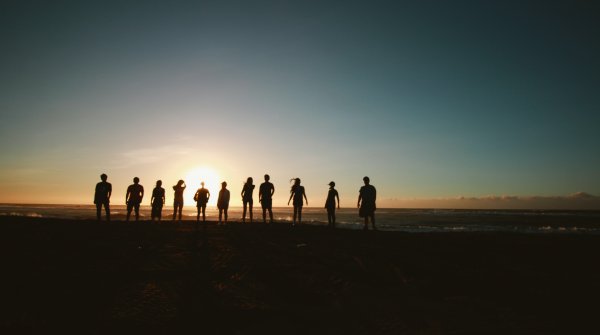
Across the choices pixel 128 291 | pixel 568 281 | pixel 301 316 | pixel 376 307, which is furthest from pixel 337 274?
pixel 568 281

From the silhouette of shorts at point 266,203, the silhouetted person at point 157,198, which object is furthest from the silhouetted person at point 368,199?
the silhouetted person at point 157,198

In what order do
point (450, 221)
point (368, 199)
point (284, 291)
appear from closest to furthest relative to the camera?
point (284, 291), point (368, 199), point (450, 221)

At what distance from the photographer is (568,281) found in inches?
247

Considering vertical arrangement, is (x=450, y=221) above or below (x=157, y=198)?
below

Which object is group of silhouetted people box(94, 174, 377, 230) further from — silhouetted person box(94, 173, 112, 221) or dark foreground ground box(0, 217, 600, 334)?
dark foreground ground box(0, 217, 600, 334)

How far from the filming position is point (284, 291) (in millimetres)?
5371

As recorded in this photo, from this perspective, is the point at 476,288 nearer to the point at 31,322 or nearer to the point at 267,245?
the point at 267,245

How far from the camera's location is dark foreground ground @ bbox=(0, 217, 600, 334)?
428cm

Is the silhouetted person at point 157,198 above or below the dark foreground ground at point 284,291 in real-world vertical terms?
above

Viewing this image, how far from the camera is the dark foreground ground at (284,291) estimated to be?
4281 millimetres

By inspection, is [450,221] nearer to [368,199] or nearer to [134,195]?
[368,199]

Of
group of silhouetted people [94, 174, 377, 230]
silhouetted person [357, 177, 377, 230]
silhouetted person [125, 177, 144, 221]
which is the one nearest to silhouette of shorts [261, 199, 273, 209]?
group of silhouetted people [94, 174, 377, 230]

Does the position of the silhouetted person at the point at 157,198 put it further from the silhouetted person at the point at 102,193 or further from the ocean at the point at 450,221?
the ocean at the point at 450,221

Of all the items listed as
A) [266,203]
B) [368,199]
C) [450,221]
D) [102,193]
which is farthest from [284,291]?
[450,221]
